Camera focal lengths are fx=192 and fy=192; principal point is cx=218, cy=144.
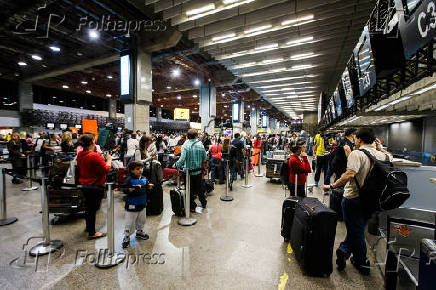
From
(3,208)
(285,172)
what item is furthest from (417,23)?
(3,208)

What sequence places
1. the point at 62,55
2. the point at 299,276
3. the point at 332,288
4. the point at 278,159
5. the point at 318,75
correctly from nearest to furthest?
the point at 332,288 → the point at 299,276 → the point at 278,159 → the point at 62,55 → the point at 318,75

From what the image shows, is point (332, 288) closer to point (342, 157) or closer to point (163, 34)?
point (342, 157)

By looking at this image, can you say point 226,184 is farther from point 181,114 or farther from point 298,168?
point 181,114

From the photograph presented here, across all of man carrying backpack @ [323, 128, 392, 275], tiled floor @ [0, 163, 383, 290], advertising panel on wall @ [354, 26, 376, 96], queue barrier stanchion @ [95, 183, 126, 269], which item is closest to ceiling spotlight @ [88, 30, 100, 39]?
tiled floor @ [0, 163, 383, 290]

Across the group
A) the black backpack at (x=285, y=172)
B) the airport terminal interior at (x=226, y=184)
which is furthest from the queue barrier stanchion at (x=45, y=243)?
the black backpack at (x=285, y=172)

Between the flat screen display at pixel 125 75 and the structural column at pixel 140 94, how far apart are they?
0.96 ft

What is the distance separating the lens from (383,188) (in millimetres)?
2021

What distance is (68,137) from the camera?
6094 mm

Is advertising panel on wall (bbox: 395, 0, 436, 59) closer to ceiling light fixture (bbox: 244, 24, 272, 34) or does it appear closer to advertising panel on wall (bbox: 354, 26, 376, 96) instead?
advertising panel on wall (bbox: 354, 26, 376, 96)

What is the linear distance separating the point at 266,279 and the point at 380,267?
1.54 meters

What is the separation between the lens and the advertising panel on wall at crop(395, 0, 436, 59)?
2.27 m

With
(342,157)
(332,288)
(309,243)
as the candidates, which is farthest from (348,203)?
(342,157)

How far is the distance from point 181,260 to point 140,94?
7.65 metres

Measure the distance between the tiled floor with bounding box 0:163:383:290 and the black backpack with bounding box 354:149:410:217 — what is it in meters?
0.96
